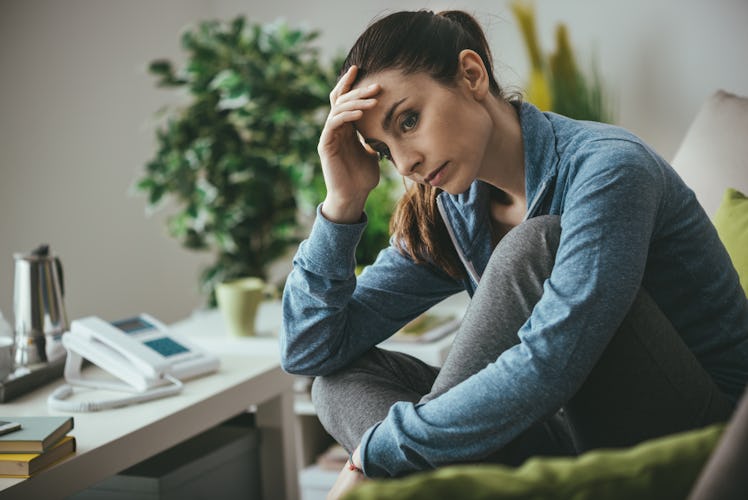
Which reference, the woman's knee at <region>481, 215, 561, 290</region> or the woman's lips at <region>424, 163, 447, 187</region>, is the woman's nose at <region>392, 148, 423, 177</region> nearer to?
the woman's lips at <region>424, 163, 447, 187</region>

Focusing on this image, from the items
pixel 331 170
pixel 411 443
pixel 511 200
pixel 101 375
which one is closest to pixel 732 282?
pixel 511 200

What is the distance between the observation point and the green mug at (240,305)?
196 cm

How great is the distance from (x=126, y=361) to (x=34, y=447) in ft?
1.19

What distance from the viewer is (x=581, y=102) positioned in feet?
7.27

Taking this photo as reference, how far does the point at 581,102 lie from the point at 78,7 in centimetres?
156

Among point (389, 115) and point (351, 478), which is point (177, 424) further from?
point (389, 115)

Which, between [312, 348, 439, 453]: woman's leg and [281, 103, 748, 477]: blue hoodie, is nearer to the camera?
[281, 103, 748, 477]: blue hoodie

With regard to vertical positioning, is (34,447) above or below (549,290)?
below

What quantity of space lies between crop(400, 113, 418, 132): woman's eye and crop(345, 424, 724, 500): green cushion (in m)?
0.70

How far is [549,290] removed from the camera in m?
0.92

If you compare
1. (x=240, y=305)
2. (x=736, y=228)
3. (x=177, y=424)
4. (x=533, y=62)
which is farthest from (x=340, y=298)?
(x=533, y=62)

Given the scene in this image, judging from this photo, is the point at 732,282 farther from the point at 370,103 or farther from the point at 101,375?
the point at 101,375

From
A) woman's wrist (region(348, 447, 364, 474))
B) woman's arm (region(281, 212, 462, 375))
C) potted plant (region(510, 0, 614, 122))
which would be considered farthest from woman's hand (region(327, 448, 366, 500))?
potted plant (region(510, 0, 614, 122))

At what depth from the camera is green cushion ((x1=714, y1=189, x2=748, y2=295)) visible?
1.27 meters
